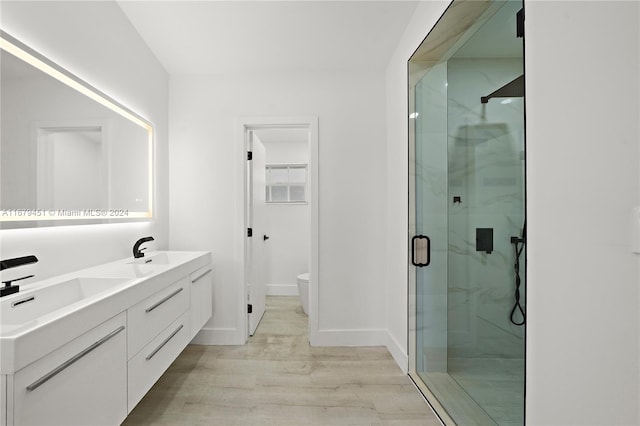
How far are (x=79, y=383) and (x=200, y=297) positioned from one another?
51.1 inches

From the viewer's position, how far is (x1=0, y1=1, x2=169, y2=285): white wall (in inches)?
57.2

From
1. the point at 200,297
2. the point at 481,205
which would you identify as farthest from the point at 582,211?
the point at 200,297

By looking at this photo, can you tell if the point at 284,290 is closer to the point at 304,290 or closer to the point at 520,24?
the point at 304,290

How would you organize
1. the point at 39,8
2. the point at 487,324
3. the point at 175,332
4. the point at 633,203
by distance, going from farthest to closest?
the point at 175,332, the point at 487,324, the point at 39,8, the point at 633,203

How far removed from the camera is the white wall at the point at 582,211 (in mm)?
757

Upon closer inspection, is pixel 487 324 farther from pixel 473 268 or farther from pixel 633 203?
pixel 633 203

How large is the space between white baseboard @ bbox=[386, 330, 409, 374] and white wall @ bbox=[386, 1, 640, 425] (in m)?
1.25

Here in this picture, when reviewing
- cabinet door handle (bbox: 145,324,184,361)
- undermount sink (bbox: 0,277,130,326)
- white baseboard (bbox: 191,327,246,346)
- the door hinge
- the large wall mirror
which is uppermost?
the door hinge

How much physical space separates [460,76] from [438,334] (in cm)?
165

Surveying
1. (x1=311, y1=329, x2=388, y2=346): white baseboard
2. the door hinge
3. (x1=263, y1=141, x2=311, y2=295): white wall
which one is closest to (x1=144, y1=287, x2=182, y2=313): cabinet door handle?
(x1=311, y1=329, x2=388, y2=346): white baseboard

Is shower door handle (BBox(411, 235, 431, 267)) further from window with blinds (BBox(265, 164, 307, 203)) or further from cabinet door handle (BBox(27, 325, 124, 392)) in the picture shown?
A: window with blinds (BBox(265, 164, 307, 203))

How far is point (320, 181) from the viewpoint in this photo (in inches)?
111

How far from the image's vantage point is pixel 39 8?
150 cm

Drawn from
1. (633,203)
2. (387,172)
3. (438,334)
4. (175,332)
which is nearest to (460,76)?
(387,172)
